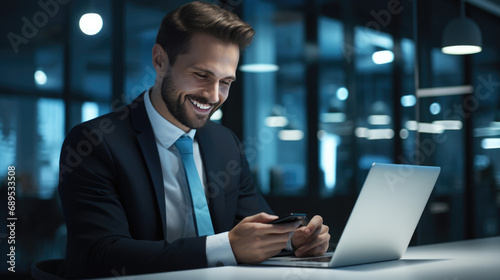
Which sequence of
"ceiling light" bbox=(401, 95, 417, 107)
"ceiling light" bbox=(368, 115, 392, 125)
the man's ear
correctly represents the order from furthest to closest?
"ceiling light" bbox=(401, 95, 417, 107) → "ceiling light" bbox=(368, 115, 392, 125) → the man's ear

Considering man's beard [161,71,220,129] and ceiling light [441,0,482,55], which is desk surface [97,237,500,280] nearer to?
man's beard [161,71,220,129]

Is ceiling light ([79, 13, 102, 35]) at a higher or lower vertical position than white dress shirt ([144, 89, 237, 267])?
higher

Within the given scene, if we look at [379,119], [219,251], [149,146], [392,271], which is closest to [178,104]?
[149,146]

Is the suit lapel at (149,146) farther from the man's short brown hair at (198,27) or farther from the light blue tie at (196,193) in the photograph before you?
the man's short brown hair at (198,27)

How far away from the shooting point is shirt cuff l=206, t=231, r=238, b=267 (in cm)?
159

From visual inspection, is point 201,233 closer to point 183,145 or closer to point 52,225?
point 183,145

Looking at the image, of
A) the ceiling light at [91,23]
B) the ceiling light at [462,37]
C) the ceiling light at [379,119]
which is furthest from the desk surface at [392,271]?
the ceiling light at [379,119]

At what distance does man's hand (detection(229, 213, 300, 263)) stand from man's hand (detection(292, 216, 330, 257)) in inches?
8.0

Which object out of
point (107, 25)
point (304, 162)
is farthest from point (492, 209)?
point (107, 25)

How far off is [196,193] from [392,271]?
845mm

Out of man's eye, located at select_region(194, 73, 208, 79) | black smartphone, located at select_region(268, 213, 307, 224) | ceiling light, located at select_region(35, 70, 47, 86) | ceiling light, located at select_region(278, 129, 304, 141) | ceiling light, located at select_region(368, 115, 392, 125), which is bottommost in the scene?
black smartphone, located at select_region(268, 213, 307, 224)

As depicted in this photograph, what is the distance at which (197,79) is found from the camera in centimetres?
215

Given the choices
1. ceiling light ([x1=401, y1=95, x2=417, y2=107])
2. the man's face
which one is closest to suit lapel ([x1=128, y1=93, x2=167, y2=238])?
the man's face

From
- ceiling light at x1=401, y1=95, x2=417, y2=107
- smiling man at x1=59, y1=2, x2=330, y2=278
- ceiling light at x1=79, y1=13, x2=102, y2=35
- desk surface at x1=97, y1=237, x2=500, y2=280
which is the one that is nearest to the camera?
desk surface at x1=97, y1=237, x2=500, y2=280
